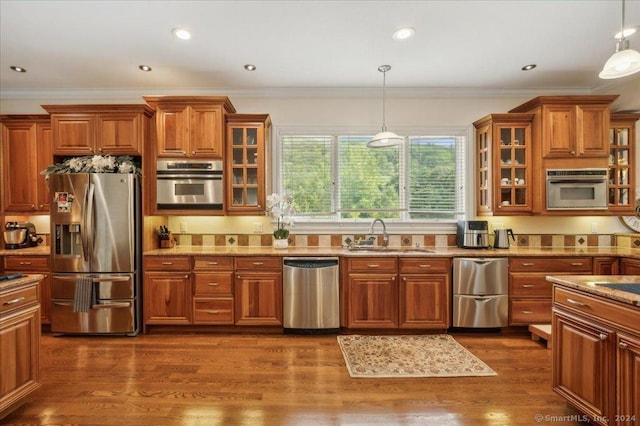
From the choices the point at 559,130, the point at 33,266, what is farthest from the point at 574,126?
the point at 33,266

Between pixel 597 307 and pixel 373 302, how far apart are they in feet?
6.46

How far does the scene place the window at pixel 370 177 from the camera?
13.5ft

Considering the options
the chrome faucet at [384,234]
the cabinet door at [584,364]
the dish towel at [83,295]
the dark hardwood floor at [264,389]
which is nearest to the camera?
the cabinet door at [584,364]

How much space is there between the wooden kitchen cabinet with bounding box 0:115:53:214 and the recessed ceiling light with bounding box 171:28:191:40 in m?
2.25

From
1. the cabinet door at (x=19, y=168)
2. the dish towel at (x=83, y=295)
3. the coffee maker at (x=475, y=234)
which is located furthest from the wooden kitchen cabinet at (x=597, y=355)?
the cabinet door at (x=19, y=168)

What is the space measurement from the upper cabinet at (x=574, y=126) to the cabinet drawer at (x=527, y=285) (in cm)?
135

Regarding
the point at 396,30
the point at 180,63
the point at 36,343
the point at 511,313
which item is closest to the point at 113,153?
the point at 180,63

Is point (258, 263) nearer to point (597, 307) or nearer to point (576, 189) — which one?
point (597, 307)

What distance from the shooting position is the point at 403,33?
2779 millimetres

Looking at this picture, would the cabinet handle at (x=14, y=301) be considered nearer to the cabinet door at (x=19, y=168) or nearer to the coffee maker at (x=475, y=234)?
the cabinet door at (x=19, y=168)

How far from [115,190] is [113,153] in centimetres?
46

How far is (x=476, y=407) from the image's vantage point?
2.21 m

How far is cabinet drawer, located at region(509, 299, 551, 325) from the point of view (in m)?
3.43

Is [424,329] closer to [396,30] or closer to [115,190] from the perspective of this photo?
[396,30]
